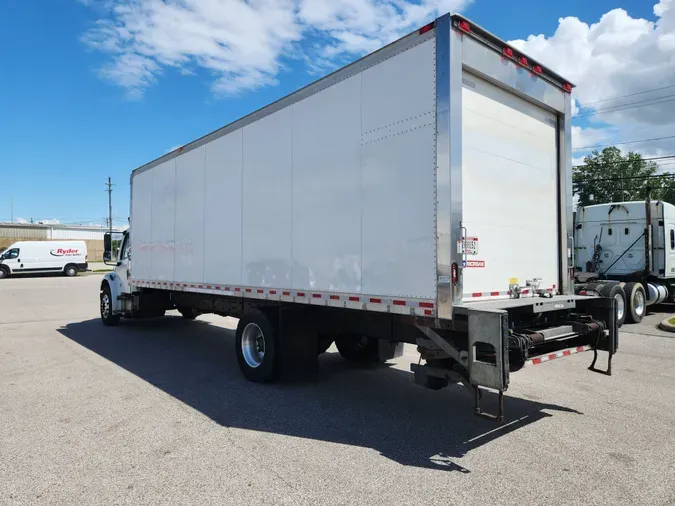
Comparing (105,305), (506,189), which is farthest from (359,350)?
(105,305)

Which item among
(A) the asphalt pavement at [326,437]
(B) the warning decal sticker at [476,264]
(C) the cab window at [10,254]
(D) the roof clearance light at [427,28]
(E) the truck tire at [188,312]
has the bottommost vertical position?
(A) the asphalt pavement at [326,437]

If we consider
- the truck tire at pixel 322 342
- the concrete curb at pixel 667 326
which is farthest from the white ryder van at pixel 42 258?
the concrete curb at pixel 667 326

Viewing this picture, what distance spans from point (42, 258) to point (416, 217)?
38.8 m

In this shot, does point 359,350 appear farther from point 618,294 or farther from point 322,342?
point 618,294

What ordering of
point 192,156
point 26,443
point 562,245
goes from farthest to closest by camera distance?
point 192,156 → point 562,245 → point 26,443

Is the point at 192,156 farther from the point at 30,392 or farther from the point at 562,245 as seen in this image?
the point at 562,245

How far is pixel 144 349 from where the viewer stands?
970 cm

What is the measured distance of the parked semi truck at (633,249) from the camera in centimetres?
1459

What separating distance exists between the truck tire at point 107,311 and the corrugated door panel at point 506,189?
1049 centimetres

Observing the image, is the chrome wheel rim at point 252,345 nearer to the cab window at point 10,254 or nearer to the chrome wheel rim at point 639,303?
the chrome wheel rim at point 639,303

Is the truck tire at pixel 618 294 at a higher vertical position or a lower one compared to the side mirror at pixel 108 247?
lower

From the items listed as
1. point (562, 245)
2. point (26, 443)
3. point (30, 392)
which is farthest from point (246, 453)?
point (562, 245)

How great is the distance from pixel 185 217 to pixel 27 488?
238 inches

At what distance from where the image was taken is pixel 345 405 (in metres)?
5.98
